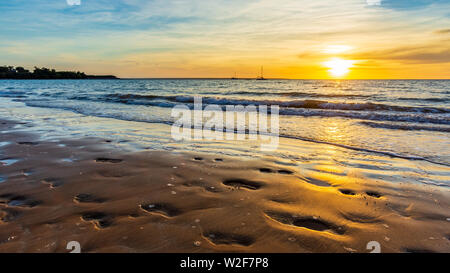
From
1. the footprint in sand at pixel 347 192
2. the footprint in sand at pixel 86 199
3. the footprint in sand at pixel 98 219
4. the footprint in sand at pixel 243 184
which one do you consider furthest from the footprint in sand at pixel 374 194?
the footprint in sand at pixel 86 199

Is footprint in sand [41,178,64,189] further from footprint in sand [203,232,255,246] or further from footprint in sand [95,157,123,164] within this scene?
footprint in sand [203,232,255,246]

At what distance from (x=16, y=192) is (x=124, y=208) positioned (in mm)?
1760

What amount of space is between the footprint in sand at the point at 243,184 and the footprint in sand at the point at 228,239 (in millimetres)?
1300

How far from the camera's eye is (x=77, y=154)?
560 centimetres

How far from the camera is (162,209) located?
10.5ft

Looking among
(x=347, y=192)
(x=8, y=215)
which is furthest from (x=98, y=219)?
(x=347, y=192)

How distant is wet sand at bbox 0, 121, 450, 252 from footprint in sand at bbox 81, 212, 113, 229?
0.01 meters

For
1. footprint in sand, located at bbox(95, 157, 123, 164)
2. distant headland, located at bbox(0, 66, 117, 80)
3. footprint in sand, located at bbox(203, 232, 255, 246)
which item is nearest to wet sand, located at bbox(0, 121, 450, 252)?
footprint in sand, located at bbox(203, 232, 255, 246)

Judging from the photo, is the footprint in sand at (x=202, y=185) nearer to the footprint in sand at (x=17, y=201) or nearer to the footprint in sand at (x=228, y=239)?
the footprint in sand at (x=228, y=239)

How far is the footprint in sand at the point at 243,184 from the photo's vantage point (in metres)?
3.94

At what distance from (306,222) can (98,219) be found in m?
2.40

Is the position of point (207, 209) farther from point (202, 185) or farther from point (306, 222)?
point (306, 222)
